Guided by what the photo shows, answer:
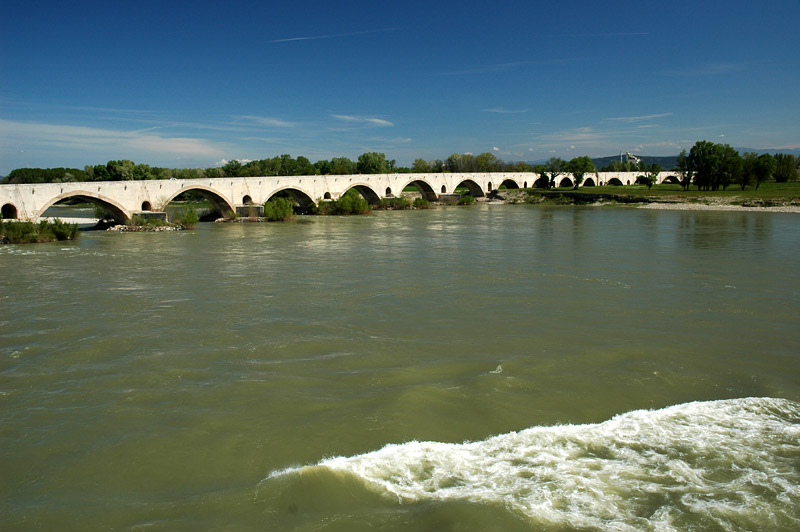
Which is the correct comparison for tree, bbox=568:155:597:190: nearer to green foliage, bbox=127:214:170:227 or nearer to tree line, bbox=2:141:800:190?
tree line, bbox=2:141:800:190

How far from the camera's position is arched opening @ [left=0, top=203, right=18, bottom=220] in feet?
84.4

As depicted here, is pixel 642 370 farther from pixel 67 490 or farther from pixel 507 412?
pixel 67 490

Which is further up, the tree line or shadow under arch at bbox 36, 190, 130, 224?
the tree line

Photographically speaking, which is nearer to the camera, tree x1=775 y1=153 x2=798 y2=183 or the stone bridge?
the stone bridge

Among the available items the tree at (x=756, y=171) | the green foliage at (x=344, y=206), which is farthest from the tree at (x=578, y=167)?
the green foliage at (x=344, y=206)

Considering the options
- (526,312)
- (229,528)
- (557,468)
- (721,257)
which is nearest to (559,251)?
(721,257)

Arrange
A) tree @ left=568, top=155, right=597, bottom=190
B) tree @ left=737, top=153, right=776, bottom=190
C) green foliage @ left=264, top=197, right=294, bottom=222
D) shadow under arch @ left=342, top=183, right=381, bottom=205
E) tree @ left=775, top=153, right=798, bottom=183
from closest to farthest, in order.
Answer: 1. green foliage @ left=264, top=197, right=294, bottom=222
2. shadow under arch @ left=342, top=183, right=381, bottom=205
3. tree @ left=737, top=153, right=776, bottom=190
4. tree @ left=775, top=153, right=798, bottom=183
5. tree @ left=568, top=155, right=597, bottom=190

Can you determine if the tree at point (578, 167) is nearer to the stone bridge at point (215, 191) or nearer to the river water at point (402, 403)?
the stone bridge at point (215, 191)

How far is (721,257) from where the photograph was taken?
18.1 meters

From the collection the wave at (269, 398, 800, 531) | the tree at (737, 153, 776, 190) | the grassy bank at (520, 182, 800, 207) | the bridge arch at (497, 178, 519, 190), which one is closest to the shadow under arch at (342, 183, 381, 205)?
the grassy bank at (520, 182, 800, 207)

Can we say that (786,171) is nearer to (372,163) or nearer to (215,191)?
(372,163)

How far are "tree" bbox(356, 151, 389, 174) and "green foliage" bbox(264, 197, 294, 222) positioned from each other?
43.8m

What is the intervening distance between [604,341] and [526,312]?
217cm

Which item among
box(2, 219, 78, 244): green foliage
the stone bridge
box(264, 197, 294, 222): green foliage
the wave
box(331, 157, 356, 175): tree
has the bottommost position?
the wave
